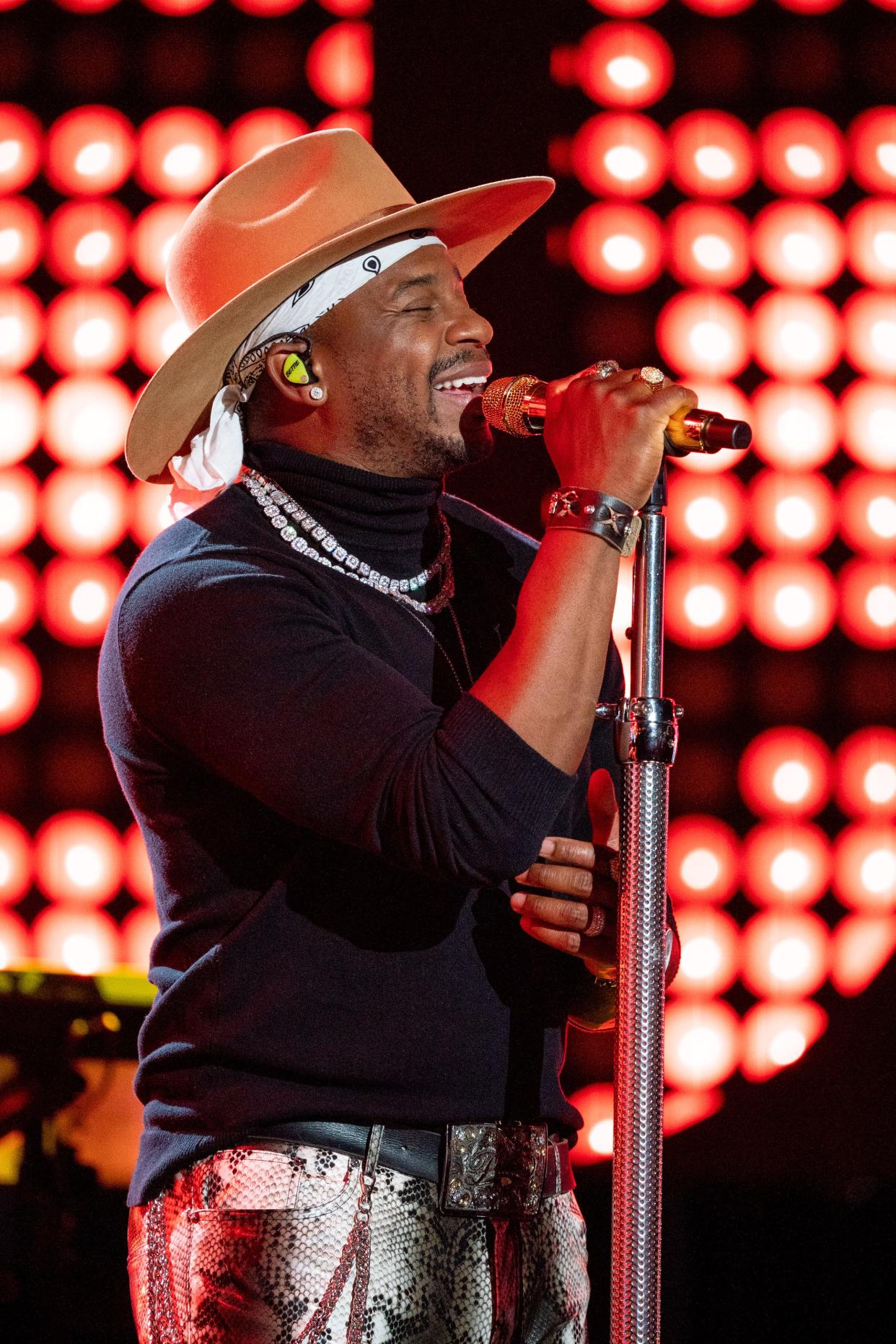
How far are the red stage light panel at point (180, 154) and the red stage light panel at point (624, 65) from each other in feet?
2.05

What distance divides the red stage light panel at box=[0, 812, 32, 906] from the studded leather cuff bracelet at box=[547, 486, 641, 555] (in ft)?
4.57

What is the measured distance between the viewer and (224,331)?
58.8 inches

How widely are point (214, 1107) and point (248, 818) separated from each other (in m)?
0.26

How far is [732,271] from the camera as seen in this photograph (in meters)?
2.29

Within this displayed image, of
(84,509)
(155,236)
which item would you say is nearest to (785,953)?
(84,509)

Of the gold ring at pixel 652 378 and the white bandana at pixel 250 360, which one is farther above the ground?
the white bandana at pixel 250 360

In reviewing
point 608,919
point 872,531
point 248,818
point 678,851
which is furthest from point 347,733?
point 872,531

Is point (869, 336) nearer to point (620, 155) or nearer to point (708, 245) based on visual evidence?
point (708, 245)

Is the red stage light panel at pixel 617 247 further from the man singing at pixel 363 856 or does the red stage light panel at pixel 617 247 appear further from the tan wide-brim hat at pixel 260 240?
the man singing at pixel 363 856

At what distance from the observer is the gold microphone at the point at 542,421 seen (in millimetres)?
1125

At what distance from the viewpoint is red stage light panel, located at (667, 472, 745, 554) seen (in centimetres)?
225

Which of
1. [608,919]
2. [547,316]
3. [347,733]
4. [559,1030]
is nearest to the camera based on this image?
[347,733]

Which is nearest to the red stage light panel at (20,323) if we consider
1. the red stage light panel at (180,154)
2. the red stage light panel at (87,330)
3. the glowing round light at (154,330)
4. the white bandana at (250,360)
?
the red stage light panel at (87,330)

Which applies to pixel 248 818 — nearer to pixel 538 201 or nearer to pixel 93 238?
pixel 538 201
